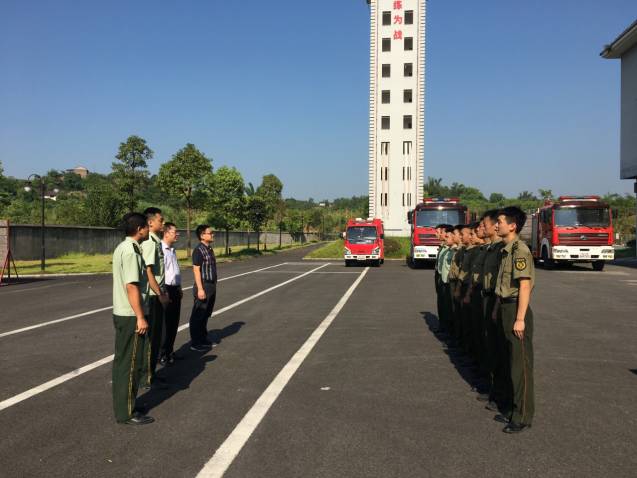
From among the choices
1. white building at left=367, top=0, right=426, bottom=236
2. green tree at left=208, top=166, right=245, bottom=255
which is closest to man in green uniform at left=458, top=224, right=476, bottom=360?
green tree at left=208, top=166, right=245, bottom=255

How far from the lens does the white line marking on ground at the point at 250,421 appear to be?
3725 millimetres

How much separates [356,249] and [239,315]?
17.9 m

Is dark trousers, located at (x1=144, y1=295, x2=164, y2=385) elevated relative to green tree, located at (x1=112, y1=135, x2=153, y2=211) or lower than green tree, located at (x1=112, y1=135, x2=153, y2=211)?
lower

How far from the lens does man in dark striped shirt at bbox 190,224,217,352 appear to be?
7.71 metres

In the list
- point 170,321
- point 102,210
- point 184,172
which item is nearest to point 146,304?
point 170,321

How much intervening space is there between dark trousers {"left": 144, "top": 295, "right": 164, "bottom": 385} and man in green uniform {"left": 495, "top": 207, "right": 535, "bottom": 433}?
3.59 meters

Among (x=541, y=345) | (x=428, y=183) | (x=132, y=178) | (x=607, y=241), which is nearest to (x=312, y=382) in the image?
(x=541, y=345)

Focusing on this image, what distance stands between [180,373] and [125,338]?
77.5 inches

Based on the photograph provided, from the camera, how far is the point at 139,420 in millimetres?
4637

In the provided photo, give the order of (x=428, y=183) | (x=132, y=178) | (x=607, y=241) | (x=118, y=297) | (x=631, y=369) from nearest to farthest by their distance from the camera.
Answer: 1. (x=118, y=297)
2. (x=631, y=369)
3. (x=607, y=241)
4. (x=132, y=178)
5. (x=428, y=183)

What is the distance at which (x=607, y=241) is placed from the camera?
2286 centimetres

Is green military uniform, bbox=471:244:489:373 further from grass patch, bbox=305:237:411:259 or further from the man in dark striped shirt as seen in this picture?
grass patch, bbox=305:237:411:259

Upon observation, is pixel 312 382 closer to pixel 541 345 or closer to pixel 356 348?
pixel 356 348

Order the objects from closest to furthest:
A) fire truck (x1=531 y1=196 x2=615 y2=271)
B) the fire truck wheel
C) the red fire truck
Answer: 1. fire truck (x1=531 y1=196 x2=615 y2=271)
2. the fire truck wheel
3. the red fire truck
